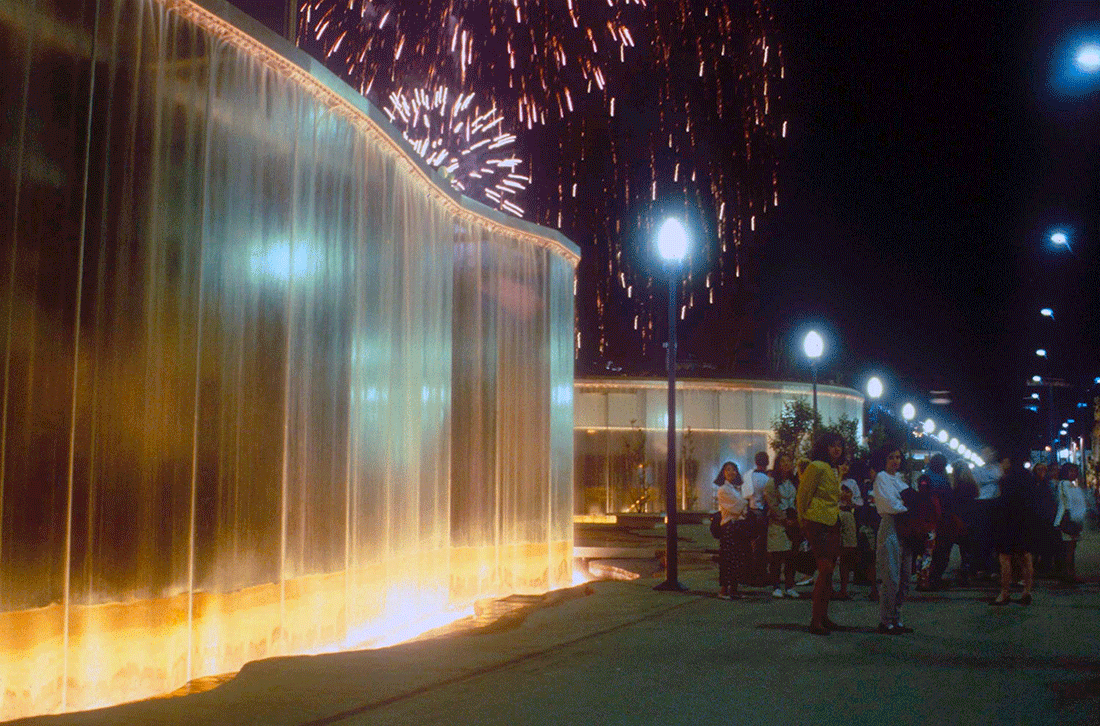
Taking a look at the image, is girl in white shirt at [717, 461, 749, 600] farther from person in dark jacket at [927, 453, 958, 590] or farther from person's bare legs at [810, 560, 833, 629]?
person's bare legs at [810, 560, 833, 629]

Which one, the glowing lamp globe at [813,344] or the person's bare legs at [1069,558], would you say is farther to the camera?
the glowing lamp globe at [813,344]

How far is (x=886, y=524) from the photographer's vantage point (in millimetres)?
10844

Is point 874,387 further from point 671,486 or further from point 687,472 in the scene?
point 671,486

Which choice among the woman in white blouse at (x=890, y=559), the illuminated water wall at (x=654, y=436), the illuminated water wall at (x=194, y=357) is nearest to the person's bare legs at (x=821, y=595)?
the woman in white blouse at (x=890, y=559)

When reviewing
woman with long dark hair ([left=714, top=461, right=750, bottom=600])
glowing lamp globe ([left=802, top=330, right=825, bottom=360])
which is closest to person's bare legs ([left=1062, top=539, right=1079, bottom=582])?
woman with long dark hair ([left=714, top=461, right=750, bottom=600])

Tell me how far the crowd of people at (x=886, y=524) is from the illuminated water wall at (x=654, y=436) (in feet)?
74.1

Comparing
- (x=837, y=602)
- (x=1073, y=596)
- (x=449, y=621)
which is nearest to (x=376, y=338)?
(x=449, y=621)

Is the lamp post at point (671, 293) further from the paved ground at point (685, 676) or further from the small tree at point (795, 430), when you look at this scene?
A: the small tree at point (795, 430)

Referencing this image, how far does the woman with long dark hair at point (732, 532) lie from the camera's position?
13.6 m

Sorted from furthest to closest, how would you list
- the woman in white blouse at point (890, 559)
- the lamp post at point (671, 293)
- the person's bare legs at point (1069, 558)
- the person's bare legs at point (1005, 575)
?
the person's bare legs at point (1069, 558)
the lamp post at point (671, 293)
the person's bare legs at point (1005, 575)
the woman in white blouse at point (890, 559)

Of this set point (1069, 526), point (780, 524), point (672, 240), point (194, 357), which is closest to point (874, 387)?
point (1069, 526)

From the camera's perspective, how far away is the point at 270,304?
8867 mm

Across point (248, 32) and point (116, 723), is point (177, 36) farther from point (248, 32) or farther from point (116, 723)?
point (116, 723)

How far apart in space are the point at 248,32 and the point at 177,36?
0.87 m
